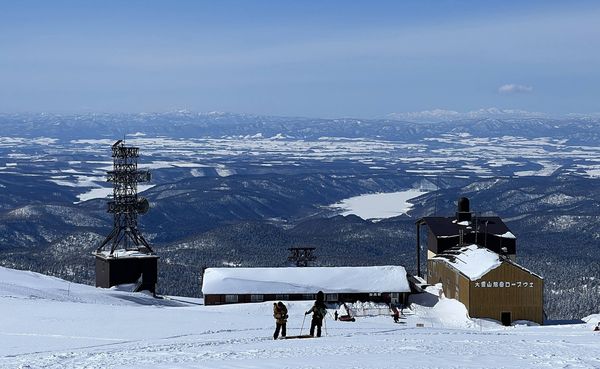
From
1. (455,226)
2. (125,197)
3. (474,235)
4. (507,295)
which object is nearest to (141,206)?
(125,197)

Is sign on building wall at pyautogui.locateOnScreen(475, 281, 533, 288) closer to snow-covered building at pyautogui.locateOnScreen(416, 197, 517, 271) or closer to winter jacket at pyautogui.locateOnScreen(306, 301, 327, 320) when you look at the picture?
snow-covered building at pyautogui.locateOnScreen(416, 197, 517, 271)

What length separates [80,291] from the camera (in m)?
50.7

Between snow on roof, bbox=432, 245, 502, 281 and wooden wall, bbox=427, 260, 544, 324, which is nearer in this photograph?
wooden wall, bbox=427, 260, 544, 324

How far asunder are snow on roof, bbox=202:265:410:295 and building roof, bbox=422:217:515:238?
7085 mm

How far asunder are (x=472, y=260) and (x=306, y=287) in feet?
36.8

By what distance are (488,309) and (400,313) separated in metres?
5.35

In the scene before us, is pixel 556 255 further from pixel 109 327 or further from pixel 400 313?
pixel 109 327

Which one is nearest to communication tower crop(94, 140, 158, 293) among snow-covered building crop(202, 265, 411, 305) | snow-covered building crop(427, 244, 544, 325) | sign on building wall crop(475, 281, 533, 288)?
snow-covered building crop(202, 265, 411, 305)

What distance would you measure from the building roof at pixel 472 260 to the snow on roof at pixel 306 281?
3641mm

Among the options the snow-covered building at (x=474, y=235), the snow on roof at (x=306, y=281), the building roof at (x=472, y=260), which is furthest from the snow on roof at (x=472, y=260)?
the snow on roof at (x=306, y=281)

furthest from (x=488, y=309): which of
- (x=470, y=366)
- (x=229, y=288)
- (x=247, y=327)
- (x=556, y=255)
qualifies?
(x=556, y=255)

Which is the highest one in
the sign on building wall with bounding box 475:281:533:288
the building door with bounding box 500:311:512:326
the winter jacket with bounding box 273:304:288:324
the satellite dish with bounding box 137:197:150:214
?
the winter jacket with bounding box 273:304:288:324

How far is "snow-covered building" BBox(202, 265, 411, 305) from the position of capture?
5562 centimetres

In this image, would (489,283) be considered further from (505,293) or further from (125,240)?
(125,240)
